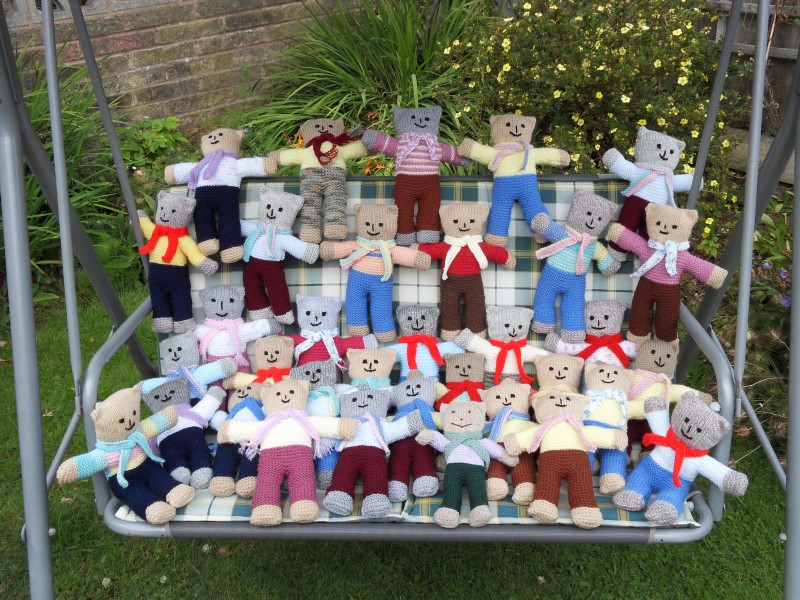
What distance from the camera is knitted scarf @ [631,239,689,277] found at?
205cm

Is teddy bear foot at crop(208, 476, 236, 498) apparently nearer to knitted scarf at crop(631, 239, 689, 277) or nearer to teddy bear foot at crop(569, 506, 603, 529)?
teddy bear foot at crop(569, 506, 603, 529)

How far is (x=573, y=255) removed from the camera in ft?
7.04

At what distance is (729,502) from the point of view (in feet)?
8.32

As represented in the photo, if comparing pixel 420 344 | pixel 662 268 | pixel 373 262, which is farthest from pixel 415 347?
pixel 662 268

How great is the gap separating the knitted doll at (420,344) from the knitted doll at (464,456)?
0.22 metres

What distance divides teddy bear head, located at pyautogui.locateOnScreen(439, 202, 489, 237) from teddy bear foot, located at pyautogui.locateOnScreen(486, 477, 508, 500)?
70 centimetres

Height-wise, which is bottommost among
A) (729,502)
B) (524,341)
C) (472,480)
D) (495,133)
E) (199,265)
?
(729,502)

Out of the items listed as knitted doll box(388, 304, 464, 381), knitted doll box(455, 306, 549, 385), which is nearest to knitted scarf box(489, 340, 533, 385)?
knitted doll box(455, 306, 549, 385)

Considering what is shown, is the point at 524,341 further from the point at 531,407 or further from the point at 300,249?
the point at 300,249

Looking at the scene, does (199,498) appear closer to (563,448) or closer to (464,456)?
(464,456)

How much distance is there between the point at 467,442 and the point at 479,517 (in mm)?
231

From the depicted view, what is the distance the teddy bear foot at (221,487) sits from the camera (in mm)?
1746

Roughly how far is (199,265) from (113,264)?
1601 mm

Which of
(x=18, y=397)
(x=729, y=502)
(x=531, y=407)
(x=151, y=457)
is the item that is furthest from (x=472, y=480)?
(x=729, y=502)
